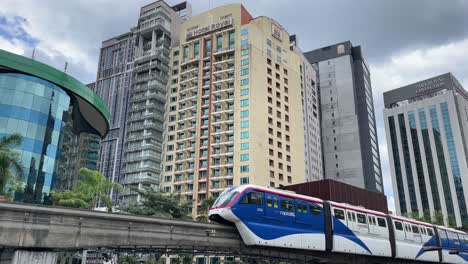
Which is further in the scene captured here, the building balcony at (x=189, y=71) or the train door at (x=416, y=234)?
the building balcony at (x=189, y=71)

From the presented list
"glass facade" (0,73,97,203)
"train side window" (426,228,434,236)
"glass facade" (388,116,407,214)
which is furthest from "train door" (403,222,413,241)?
"glass facade" (388,116,407,214)

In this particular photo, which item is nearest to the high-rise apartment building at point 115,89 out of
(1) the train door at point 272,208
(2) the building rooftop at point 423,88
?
(1) the train door at point 272,208

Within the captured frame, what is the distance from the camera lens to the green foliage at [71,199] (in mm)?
42812

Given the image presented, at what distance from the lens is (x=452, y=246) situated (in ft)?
150

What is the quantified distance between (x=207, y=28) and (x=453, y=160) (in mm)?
109362

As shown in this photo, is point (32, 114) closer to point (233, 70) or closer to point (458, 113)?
point (233, 70)

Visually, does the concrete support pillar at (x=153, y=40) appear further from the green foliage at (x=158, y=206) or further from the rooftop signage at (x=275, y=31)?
the green foliage at (x=158, y=206)

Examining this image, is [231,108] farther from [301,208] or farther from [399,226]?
[301,208]

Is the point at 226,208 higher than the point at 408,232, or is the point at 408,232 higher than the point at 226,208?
the point at 226,208

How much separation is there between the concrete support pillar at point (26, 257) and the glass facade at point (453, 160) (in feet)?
509

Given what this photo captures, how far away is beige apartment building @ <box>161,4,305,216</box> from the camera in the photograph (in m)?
85.4

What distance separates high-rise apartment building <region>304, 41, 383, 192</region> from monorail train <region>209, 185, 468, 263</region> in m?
96.9

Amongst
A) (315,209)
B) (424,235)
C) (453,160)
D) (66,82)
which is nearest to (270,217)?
(315,209)

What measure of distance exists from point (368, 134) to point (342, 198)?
8536 centimetres
